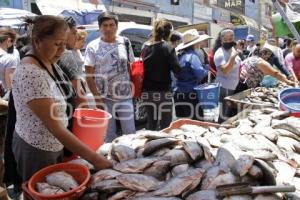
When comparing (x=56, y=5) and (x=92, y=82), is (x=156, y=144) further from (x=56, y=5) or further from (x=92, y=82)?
(x=56, y=5)

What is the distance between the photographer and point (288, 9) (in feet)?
22.1

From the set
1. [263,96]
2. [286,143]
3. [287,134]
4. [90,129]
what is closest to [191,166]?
[90,129]

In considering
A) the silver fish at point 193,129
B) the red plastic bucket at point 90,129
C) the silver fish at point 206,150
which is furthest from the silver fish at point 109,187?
the silver fish at point 193,129

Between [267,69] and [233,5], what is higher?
[233,5]

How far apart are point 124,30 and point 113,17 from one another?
19.5 feet

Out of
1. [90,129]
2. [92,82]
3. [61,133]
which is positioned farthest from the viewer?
[92,82]

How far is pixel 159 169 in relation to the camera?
2391 mm

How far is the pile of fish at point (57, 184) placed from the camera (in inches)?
86.0

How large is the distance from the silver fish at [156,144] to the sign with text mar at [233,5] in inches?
1432

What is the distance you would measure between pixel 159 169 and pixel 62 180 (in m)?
0.58

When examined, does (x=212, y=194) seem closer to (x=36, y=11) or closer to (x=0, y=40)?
(x=0, y=40)

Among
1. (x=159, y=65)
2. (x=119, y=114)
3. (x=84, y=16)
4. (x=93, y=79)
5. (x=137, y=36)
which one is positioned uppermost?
(x=84, y=16)

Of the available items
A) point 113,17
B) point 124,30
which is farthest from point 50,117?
point 124,30

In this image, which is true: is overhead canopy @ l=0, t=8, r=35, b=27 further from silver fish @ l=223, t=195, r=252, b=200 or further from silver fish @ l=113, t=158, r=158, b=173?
silver fish @ l=223, t=195, r=252, b=200
